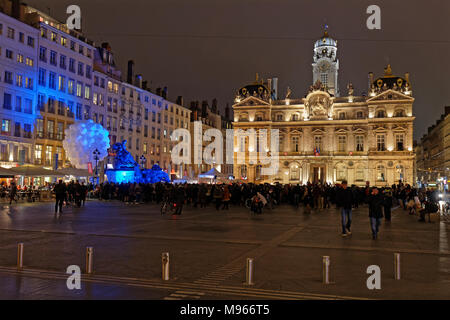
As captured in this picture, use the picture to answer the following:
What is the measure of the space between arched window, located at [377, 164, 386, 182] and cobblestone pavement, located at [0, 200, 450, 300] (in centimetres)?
5337

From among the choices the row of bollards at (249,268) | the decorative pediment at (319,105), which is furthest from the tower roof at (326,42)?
the row of bollards at (249,268)

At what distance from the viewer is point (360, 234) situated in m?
14.9

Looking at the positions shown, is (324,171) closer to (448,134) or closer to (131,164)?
(448,134)

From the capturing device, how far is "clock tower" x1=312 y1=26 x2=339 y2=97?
79.6 metres

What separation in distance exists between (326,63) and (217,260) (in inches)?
2951

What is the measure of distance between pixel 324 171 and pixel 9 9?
48.8m

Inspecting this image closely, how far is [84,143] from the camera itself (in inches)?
1652

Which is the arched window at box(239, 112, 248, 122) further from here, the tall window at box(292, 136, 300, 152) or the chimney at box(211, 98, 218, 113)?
the chimney at box(211, 98, 218, 113)

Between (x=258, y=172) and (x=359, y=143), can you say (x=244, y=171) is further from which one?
(x=359, y=143)

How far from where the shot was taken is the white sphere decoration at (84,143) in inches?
1641

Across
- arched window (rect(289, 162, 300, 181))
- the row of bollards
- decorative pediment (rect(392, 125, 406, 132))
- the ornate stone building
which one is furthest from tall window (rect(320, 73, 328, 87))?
the row of bollards

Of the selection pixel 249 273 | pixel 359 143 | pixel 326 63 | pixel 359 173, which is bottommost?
pixel 249 273

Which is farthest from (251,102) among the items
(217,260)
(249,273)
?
(249,273)
